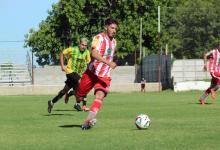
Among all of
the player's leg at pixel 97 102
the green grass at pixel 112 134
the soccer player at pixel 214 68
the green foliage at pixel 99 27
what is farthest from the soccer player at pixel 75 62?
the green foliage at pixel 99 27

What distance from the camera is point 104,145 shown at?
→ 379 inches

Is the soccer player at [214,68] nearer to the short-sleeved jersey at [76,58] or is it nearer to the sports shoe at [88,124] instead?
the short-sleeved jersey at [76,58]

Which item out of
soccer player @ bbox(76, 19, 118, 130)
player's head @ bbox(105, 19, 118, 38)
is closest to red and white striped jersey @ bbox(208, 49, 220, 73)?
soccer player @ bbox(76, 19, 118, 130)

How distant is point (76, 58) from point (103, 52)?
22.5 feet

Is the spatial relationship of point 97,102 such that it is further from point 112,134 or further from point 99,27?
point 99,27

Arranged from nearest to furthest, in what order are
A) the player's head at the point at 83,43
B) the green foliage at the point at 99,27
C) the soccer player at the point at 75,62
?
the player's head at the point at 83,43 → the soccer player at the point at 75,62 → the green foliage at the point at 99,27

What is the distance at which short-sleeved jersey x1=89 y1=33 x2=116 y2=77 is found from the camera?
12414mm

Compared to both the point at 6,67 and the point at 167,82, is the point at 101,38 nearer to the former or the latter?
the point at 167,82

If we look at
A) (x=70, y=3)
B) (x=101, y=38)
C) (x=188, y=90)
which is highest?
(x=70, y=3)

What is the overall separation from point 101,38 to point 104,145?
323 cm

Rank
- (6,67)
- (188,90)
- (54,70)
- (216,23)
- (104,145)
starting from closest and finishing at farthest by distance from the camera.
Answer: (104,145), (188,90), (6,67), (54,70), (216,23)

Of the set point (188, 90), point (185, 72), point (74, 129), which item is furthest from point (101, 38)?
point (185, 72)

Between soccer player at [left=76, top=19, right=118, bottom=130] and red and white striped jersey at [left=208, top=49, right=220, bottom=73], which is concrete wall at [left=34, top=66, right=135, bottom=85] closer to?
red and white striped jersey at [left=208, top=49, right=220, bottom=73]

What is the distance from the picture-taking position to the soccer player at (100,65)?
12.2m
